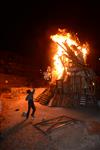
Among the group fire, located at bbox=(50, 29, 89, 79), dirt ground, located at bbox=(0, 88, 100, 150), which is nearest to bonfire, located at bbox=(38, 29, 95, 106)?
fire, located at bbox=(50, 29, 89, 79)

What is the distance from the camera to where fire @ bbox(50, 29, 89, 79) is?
1062 inches

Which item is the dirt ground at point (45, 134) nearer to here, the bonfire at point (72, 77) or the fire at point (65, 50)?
the bonfire at point (72, 77)

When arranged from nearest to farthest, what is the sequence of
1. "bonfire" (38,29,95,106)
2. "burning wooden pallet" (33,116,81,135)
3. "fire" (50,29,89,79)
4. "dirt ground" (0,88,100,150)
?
"dirt ground" (0,88,100,150) → "burning wooden pallet" (33,116,81,135) → "bonfire" (38,29,95,106) → "fire" (50,29,89,79)

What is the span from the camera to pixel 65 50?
26484mm

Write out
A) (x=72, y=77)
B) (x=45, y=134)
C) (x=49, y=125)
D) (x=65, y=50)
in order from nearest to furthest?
(x=45, y=134) → (x=49, y=125) → (x=72, y=77) → (x=65, y=50)

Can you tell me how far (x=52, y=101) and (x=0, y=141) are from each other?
11584 millimetres

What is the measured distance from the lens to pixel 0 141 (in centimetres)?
1236

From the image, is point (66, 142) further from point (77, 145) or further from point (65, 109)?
point (65, 109)

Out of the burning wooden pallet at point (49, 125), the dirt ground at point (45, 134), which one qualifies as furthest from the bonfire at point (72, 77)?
the burning wooden pallet at point (49, 125)

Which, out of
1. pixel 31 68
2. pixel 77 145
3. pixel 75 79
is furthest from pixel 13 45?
pixel 77 145

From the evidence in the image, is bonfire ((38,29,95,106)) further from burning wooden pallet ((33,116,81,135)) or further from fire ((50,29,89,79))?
burning wooden pallet ((33,116,81,135))

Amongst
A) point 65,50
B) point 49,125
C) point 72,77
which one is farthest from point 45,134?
point 65,50

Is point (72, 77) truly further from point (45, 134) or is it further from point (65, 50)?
point (45, 134)

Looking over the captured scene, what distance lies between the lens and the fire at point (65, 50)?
27.0m
